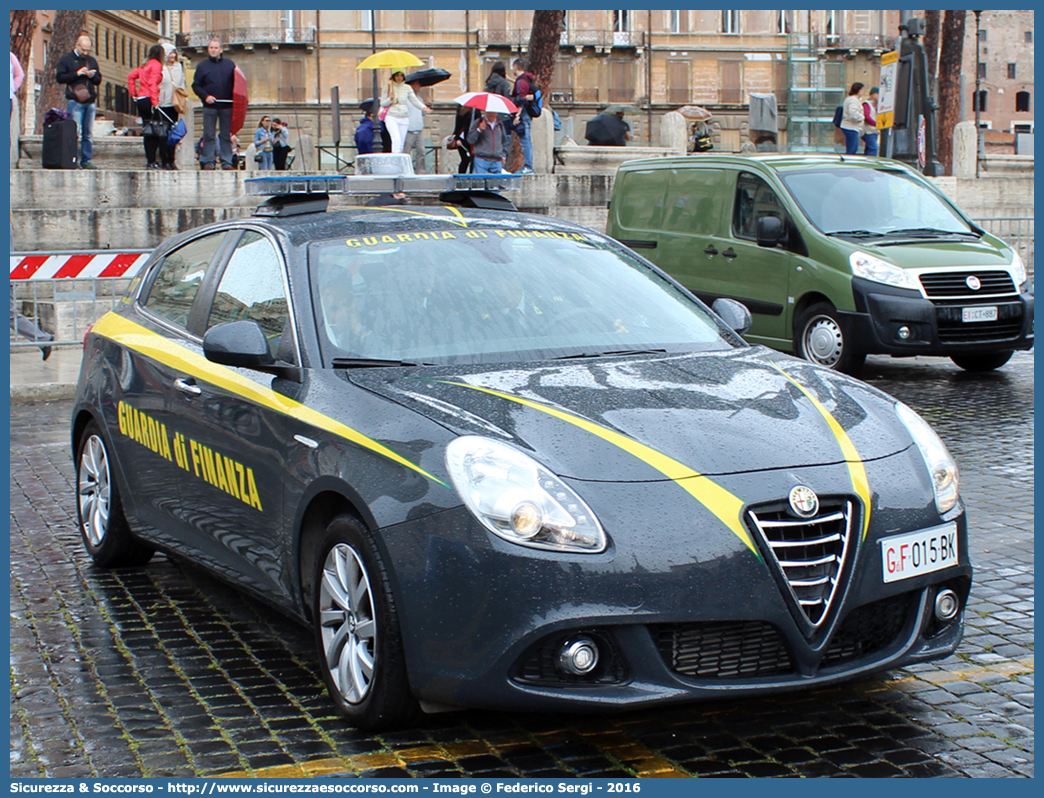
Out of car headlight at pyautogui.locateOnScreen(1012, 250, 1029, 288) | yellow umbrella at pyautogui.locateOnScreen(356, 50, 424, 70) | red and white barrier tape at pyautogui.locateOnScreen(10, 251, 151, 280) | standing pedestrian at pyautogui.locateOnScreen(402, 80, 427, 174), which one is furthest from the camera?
yellow umbrella at pyautogui.locateOnScreen(356, 50, 424, 70)

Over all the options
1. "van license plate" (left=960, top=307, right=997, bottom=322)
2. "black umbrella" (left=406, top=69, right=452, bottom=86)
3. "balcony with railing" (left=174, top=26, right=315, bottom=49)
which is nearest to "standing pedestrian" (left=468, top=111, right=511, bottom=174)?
"black umbrella" (left=406, top=69, right=452, bottom=86)

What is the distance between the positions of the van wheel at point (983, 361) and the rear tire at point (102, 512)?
864cm

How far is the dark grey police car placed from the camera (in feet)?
12.1

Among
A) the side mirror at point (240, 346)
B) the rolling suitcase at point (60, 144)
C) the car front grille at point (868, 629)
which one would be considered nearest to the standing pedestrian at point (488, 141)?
the rolling suitcase at point (60, 144)

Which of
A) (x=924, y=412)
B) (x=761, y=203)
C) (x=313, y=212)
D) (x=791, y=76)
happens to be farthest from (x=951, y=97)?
(x=313, y=212)

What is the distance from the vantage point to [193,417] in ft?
17.1

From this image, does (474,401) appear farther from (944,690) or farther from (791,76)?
(791,76)

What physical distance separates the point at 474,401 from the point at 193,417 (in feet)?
4.86

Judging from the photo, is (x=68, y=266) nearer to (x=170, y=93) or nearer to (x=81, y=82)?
(x=81, y=82)

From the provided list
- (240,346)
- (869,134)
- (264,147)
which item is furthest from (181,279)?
(264,147)

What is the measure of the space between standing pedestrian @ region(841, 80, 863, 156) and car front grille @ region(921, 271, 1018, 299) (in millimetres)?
14601

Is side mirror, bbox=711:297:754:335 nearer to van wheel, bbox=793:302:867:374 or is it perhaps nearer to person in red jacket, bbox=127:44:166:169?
van wheel, bbox=793:302:867:374

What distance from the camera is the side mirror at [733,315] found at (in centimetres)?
552

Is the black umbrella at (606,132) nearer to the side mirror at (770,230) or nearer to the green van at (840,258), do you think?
the green van at (840,258)
